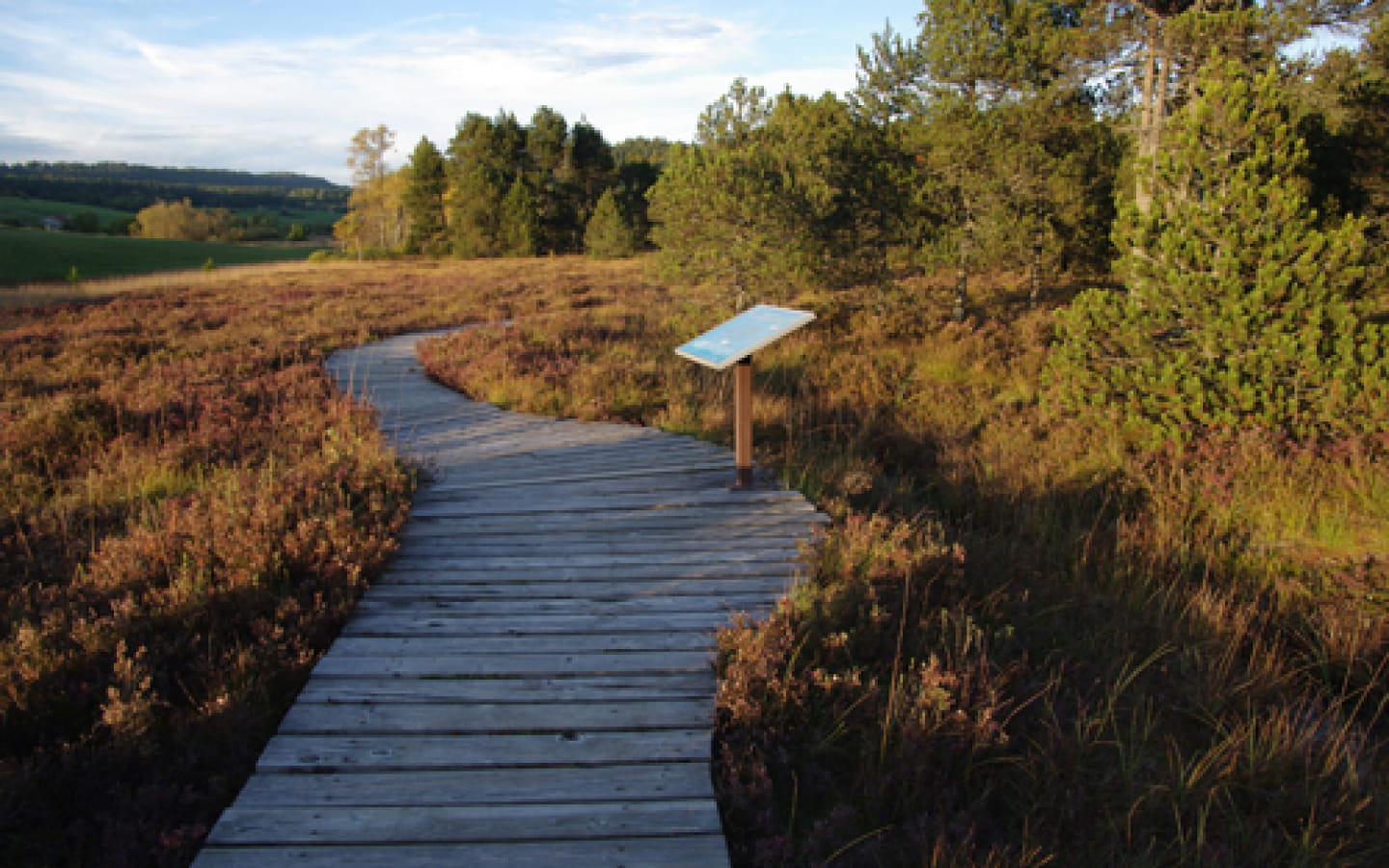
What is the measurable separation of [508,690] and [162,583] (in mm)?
2164

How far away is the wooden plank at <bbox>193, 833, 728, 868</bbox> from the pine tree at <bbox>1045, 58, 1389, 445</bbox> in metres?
7.18

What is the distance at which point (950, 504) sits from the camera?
7.36 metres

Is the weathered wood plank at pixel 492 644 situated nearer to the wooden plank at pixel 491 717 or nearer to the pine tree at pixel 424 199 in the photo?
the wooden plank at pixel 491 717

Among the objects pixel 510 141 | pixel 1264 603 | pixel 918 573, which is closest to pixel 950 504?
pixel 1264 603

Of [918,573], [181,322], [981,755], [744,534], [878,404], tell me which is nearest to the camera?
[981,755]

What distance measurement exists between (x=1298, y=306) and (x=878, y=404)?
499cm

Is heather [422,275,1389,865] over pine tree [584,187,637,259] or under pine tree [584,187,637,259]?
under

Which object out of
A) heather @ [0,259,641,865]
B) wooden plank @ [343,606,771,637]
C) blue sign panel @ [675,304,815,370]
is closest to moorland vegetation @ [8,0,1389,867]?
heather @ [0,259,641,865]

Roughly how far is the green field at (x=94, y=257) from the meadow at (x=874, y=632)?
96.0 feet

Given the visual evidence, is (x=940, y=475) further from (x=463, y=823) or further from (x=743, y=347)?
(x=463, y=823)

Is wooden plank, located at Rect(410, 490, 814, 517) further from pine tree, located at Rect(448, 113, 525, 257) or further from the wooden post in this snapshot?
pine tree, located at Rect(448, 113, 525, 257)

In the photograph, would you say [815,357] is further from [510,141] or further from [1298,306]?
[510,141]

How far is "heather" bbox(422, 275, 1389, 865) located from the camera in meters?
2.72

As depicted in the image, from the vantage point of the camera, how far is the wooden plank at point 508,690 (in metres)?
3.05
